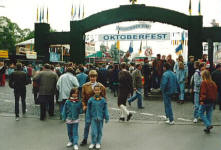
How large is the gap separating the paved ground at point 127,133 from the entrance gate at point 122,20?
7553 millimetres

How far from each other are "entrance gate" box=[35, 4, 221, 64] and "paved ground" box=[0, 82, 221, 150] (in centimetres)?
755

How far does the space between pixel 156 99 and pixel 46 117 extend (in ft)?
21.4

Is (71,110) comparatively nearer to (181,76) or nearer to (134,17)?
(181,76)

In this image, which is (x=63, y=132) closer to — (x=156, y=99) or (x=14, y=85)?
(x=14, y=85)

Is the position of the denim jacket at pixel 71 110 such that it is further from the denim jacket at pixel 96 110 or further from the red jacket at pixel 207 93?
the red jacket at pixel 207 93

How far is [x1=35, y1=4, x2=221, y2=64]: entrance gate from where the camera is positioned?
17.2 m

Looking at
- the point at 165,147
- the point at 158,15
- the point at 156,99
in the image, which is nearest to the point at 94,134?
the point at 165,147

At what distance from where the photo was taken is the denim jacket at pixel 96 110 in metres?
6.10

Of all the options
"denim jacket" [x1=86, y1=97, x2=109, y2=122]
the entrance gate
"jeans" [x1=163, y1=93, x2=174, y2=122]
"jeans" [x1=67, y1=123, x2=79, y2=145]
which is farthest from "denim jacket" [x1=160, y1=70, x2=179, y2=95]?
the entrance gate

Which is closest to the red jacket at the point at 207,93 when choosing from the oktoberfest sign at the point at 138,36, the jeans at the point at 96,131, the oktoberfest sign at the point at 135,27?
the jeans at the point at 96,131

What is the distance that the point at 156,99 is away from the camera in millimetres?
14445

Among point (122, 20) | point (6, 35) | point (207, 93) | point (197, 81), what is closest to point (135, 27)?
point (122, 20)

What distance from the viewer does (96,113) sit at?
6.11 meters

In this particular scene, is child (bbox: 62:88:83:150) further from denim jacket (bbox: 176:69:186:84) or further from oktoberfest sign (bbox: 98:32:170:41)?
Answer: oktoberfest sign (bbox: 98:32:170:41)
